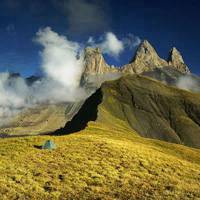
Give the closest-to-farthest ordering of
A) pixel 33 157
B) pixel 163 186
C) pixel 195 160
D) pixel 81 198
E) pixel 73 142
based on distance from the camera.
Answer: pixel 81 198 → pixel 163 186 → pixel 33 157 → pixel 73 142 → pixel 195 160

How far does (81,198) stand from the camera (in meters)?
31.2

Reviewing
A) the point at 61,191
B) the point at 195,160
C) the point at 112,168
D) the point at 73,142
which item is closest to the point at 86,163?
the point at 112,168

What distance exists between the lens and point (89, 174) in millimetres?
38438

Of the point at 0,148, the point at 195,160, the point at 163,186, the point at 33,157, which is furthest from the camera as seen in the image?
the point at 195,160

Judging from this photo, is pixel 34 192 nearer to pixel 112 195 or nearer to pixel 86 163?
pixel 112 195

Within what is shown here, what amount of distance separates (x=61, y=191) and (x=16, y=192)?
13.3ft

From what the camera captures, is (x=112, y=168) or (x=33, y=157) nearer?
(x=112, y=168)

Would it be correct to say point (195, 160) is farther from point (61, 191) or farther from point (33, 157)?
point (61, 191)

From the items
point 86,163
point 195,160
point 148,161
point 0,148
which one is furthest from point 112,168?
point 195,160

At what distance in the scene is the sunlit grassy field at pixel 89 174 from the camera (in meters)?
32.6

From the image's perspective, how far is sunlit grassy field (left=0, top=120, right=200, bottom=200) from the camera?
107 ft

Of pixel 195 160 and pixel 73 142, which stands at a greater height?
pixel 73 142

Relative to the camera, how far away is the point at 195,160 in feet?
260

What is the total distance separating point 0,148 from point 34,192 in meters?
20.8
